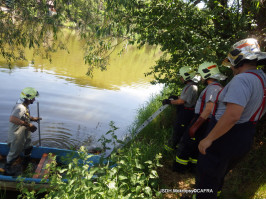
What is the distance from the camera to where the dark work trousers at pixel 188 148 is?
140 inches

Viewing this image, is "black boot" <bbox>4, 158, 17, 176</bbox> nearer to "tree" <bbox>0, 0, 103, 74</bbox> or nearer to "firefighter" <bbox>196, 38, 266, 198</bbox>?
"tree" <bbox>0, 0, 103, 74</bbox>

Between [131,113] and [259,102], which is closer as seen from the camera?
[259,102]

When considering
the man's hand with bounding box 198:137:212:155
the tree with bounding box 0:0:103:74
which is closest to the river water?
the tree with bounding box 0:0:103:74

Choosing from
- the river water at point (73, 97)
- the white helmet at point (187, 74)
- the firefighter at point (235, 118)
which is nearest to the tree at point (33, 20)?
the river water at point (73, 97)

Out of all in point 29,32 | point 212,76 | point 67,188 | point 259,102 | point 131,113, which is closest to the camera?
point 259,102

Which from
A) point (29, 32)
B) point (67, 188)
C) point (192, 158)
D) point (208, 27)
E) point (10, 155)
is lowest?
point (10, 155)

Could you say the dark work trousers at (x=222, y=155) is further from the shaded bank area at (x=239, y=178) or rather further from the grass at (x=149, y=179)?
the shaded bank area at (x=239, y=178)

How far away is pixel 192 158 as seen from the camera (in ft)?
12.4

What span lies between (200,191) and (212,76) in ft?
6.00

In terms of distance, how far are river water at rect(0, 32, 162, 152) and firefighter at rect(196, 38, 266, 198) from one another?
287 cm

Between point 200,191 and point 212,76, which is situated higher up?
point 212,76

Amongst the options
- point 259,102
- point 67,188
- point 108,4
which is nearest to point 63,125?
point 108,4

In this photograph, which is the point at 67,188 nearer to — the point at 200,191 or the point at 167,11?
the point at 200,191

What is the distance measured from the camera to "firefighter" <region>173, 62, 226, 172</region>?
3.13 meters
